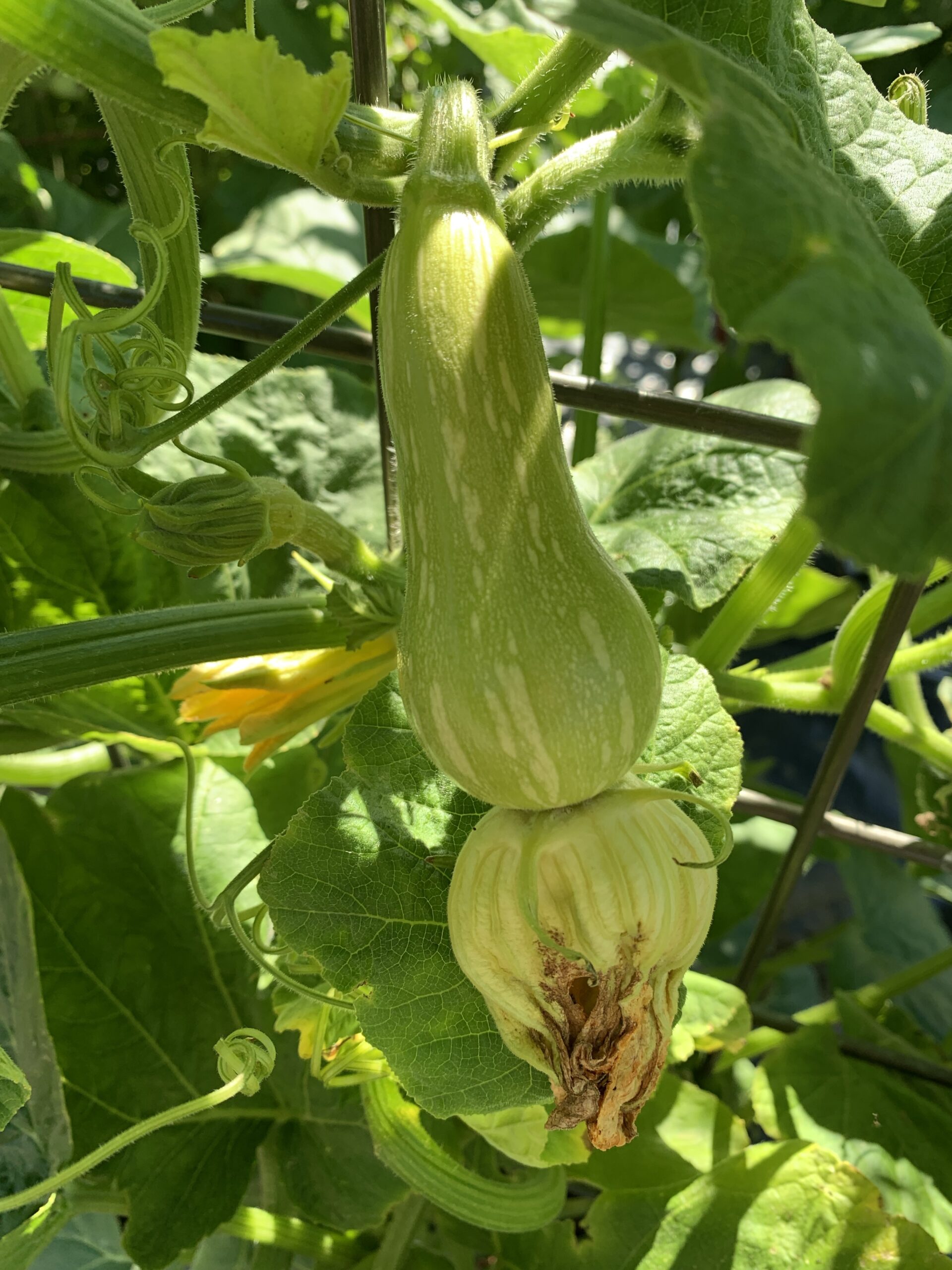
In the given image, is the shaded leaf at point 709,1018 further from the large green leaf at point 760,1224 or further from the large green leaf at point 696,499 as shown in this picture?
the large green leaf at point 696,499

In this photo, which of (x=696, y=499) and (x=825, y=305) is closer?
(x=825, y=305)

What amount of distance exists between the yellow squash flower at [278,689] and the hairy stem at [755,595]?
0.29 m

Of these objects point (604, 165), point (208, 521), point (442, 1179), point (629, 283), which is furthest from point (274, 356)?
point (629, 283)

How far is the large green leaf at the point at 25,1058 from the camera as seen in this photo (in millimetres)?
743

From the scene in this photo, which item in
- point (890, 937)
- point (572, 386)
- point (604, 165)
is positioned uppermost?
point (604, 165)

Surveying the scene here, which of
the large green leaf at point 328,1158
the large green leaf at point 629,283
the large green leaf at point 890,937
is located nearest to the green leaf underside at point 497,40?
the large green leaf at point 629,283

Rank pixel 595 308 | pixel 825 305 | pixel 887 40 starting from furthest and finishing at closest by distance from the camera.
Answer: pixel 595 308, pixel 887 40, pixel 825 305

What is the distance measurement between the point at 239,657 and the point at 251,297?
1.11 metres

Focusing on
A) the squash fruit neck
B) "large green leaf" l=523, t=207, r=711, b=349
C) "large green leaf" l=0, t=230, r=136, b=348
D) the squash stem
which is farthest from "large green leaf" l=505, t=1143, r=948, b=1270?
"large green leaf" l=523, t=207, r=711, b=349

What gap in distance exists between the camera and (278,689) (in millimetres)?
680

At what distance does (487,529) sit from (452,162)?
16 centimetres

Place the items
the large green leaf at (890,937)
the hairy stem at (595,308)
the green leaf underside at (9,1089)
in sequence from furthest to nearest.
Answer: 1. the large green leaf at (890,937)
2. the hairy stem at (595,308)
3. the green leaf underside at (9,1089)

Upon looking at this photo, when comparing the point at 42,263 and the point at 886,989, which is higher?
the point at 42,263

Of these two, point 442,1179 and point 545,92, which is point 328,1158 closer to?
point 442,1179
